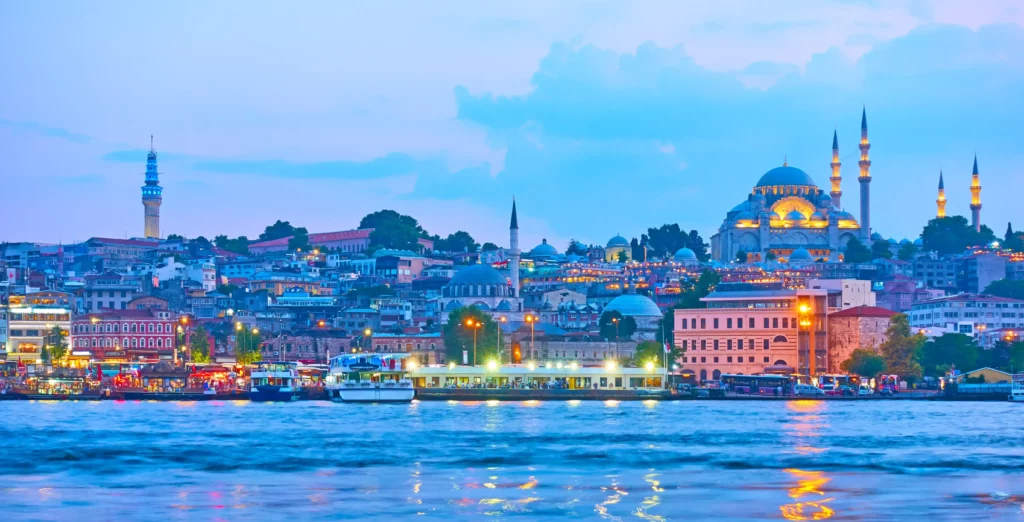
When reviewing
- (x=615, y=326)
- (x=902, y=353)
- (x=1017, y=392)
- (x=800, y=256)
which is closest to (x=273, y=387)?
(x=1017, y=392)

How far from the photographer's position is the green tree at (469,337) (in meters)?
96.4

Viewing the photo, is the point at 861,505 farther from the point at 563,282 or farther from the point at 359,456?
the point at 563,282

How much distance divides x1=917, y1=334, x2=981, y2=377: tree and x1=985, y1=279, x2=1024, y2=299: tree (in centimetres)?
3998

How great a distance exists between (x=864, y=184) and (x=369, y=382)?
99169mm

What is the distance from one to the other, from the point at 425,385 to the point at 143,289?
181 feet

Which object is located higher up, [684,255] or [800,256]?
[684,255]

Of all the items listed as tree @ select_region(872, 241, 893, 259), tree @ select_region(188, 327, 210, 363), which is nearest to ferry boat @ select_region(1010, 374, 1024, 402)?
tree @ select_region(188, 327, 210, 363)

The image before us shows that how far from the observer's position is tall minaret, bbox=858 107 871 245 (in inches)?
6304

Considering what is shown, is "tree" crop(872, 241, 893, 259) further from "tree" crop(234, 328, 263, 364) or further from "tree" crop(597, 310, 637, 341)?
"tree" crop(234, 328, 263, 364)

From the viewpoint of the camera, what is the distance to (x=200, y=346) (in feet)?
312

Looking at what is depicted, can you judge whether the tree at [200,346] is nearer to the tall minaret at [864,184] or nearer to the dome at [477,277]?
the dome at [477,277]

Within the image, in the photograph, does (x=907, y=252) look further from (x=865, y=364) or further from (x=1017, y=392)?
(x=1017, y=392)

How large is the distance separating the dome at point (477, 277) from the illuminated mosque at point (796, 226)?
35775 millimetres

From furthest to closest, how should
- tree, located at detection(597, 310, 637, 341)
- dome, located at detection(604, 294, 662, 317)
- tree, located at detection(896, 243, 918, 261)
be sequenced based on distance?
1. tree, located at detection(896, 243, 918, 261)
2. dome, located at detection(604, 294, 662, 317)
3. tree, located at detection(597, 310, 637, 341)
